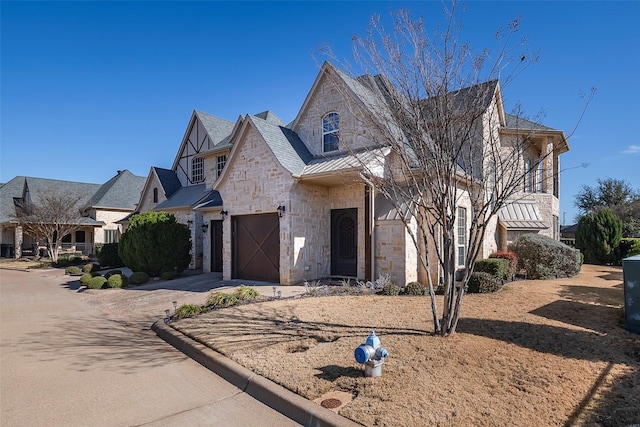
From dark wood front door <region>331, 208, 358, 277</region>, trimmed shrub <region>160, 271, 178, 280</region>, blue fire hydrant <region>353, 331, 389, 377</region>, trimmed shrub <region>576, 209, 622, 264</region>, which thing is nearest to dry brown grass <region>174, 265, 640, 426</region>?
blue fire hydrant <region>353, 331, 389, 377</region>

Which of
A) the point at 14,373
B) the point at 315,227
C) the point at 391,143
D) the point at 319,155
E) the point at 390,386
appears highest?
the point at 319,155

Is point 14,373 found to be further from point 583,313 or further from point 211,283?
point 583,313

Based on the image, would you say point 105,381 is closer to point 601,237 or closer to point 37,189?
point 601,237

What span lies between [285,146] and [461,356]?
34.2 feet

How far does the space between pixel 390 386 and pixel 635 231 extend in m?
34.2

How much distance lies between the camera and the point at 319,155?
14.2 metres

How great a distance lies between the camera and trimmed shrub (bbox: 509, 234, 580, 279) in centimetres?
1233

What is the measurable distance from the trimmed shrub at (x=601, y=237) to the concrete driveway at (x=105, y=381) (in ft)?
68.4

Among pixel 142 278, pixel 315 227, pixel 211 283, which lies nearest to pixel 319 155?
pixel 315 227

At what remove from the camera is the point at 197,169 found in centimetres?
2380

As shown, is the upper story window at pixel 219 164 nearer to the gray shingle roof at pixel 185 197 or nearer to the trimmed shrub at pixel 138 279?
the gray shingle roof at pixel 185 197

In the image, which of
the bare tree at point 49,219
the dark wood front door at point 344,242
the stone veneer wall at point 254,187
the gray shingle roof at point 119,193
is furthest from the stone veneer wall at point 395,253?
the gray shingle roof at point 119,193

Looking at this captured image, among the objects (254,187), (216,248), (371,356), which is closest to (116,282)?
(216,248)

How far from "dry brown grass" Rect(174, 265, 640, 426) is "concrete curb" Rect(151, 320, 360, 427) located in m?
0.13
